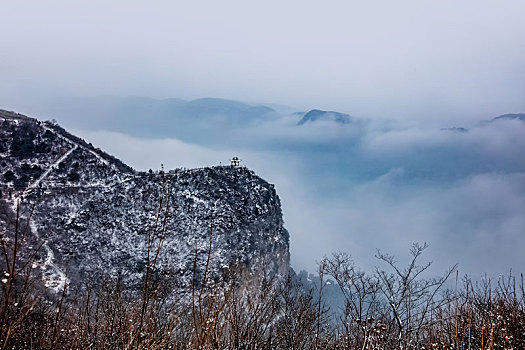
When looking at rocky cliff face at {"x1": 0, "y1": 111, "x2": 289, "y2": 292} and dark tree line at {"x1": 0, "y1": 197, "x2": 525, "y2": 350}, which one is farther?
rocky cliff face at {"x1": 0, "y1": 111, "x2": 289, "y2": 292}

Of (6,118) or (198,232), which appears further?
(6,118)

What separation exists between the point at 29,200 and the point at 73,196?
16.3 feet

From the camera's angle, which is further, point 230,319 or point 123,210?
point 123,210

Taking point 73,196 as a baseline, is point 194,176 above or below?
above

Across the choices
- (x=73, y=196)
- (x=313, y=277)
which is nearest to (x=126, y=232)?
(x=73, y=196)

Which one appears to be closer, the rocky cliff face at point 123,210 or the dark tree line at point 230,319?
the dark tree line at point 230,319

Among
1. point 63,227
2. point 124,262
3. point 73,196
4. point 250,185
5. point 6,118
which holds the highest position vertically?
point 6,118

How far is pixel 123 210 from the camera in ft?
156

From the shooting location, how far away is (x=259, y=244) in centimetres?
4694

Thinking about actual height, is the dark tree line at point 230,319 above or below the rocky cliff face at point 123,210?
below

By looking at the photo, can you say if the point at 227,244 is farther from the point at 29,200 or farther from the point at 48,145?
the point at 48,145

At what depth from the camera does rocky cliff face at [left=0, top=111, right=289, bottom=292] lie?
136 ft

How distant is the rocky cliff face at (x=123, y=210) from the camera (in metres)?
41.5

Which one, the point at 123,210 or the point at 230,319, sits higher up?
the point at 123,210
